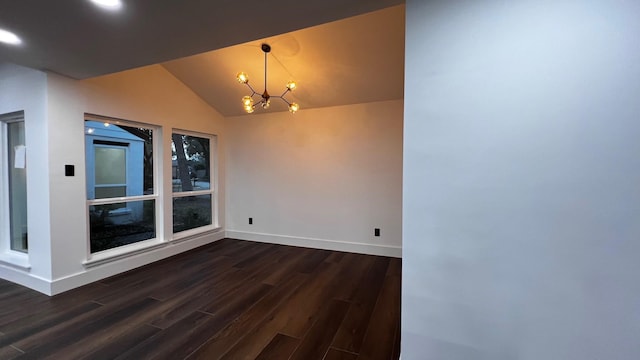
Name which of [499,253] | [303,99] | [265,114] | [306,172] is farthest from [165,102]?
[499,253]

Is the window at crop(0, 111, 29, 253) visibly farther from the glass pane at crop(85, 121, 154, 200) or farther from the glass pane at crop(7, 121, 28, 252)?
the glass pane at crop(85, 121, 154, 200)

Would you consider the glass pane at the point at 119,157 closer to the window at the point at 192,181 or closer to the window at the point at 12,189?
the window at the point at 192,181

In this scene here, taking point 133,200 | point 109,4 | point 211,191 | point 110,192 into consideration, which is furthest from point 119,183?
point 109,4

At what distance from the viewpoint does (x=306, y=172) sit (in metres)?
4.29

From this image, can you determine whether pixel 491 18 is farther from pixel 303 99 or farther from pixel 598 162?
pixel 303 99

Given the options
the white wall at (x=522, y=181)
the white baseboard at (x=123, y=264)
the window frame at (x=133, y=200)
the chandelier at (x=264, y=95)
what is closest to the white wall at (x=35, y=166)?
the white baseboard at (x=123, y=264)

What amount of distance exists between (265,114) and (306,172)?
1279 millimetres

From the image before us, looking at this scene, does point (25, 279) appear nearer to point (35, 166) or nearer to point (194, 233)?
point (35, 166)

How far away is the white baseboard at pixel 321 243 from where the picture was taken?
387 cm

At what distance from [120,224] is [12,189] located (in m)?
1.20

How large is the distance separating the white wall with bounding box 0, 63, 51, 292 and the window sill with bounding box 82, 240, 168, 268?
0.36 meters

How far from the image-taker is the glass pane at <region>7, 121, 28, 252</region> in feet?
9.87

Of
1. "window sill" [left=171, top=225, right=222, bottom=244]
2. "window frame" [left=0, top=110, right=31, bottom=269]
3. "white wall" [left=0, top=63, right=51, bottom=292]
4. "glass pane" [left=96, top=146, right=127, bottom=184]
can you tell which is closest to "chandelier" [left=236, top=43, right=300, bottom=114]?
"glass pane" [left=96, top=146, right=127, bottom=184]

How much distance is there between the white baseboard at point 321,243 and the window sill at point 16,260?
2.55 meters
